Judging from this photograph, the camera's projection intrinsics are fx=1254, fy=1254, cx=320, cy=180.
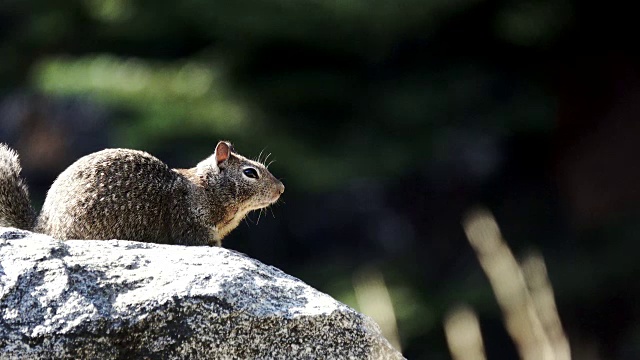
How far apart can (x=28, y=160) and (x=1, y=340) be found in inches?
378

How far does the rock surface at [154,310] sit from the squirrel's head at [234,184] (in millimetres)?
1131

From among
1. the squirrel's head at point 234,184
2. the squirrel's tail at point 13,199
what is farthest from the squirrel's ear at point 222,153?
the squirrel's tail at point 13,199

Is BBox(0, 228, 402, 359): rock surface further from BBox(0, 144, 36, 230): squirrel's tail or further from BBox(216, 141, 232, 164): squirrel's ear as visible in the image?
BBox(216, 141, 232, 164): squirrel's ear

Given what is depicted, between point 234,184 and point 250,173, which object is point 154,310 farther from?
point 250,173

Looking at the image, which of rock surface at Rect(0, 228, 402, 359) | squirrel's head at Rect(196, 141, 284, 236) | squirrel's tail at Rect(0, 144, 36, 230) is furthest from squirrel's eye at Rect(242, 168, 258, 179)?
rock surface at Rect(0, 228, 402, 359)

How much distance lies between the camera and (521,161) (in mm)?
12547

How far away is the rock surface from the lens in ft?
10.1

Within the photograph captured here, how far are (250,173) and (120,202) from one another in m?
0.84

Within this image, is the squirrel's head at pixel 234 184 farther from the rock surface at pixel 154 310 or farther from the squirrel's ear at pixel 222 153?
the rock surface at pixel 154 310

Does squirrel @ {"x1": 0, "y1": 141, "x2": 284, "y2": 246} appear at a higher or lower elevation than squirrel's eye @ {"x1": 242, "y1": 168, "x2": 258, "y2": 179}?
higher

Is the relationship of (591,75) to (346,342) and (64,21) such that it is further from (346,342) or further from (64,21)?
(346,342)

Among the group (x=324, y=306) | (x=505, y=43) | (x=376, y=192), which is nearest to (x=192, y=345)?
(x=324, y=306)

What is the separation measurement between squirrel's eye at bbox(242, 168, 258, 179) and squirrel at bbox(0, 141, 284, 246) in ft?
0.55

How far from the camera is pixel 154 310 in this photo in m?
3.10
